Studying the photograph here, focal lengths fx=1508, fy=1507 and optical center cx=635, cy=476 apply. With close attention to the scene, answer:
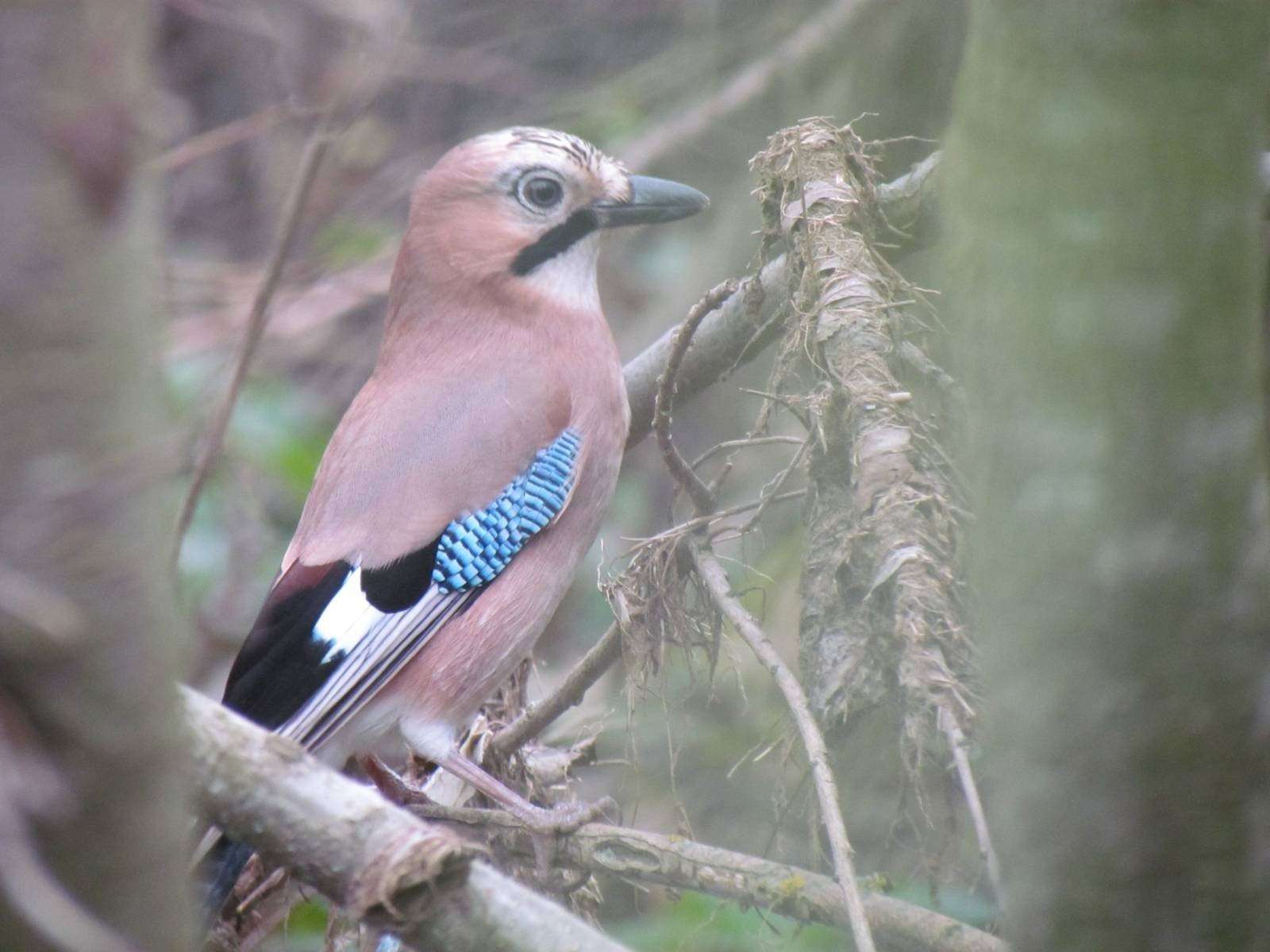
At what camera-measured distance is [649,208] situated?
3.19 m

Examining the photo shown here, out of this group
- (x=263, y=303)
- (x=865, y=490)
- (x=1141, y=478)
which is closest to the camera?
(x=1141, y=478)

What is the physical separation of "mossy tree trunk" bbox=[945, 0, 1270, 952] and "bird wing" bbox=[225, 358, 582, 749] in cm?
162

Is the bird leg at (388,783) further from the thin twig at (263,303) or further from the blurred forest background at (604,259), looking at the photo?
the thin twig at (263,303)

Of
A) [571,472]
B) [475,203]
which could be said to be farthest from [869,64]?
[571,472]

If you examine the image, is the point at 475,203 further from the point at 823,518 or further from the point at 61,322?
the point at 61,322

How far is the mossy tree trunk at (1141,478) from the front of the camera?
4.04 ft

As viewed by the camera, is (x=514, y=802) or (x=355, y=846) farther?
(x=514, y=802)

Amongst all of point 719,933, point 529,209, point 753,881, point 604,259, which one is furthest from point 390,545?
point 604,259

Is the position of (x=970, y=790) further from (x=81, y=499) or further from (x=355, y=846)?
(x=81, y=499)

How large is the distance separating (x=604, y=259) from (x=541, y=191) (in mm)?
2997

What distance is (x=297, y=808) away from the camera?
145 centimetres

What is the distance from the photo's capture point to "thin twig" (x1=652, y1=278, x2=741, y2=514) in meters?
2.33

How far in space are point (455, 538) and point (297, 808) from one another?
1419 mm

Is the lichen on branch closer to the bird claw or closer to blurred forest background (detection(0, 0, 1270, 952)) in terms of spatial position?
blurred forest background (detection(0, 0, 1270, 952))
